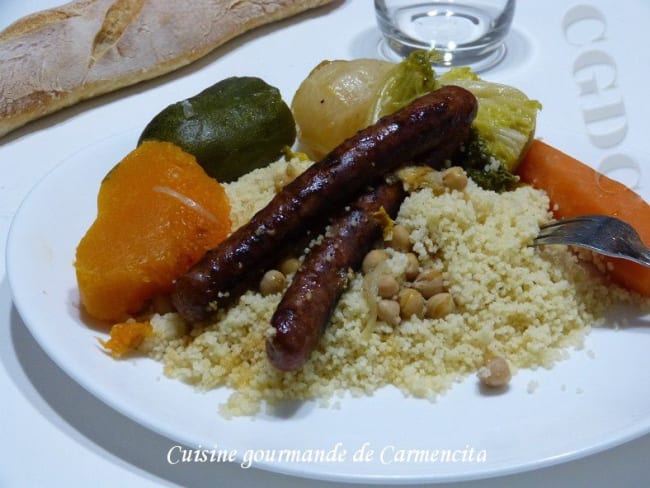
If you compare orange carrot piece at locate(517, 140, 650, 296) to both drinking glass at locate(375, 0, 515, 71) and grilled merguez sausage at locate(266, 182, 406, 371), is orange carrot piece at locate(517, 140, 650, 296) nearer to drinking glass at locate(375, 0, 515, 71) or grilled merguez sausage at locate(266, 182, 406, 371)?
grilled merguez sausage at locate(266, 182, 406, 371)

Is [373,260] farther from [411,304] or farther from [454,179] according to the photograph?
[454,179]

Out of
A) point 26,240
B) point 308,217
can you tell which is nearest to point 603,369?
point 308,217

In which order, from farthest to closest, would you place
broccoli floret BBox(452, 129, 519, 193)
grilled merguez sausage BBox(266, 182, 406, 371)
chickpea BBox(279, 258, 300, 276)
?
broccoli floret BBox(452, 129, 519, 193) < chickpea BBox(279, 258, 300, 276) < grilled merguez sausage BBox(266, 182, 406, 371)

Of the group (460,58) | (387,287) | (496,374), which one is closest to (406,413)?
(496,374)

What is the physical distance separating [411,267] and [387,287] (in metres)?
0.14

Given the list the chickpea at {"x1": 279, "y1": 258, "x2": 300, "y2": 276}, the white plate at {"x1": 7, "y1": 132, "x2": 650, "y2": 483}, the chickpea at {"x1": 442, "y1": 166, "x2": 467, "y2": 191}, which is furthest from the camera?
the chickpea at {"x1": 442, "y1": 166, "x2": 467, "y2": 191}

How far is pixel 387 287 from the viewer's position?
84.2 inches

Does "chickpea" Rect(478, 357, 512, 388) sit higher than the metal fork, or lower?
lower

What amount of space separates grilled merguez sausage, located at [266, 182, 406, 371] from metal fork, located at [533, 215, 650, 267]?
0.52 m

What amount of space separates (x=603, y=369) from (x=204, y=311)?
116cm

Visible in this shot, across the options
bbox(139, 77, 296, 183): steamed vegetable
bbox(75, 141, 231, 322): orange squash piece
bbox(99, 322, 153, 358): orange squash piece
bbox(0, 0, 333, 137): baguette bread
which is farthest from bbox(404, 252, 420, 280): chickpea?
bbox(0, 0, 333, 137): baguette bread

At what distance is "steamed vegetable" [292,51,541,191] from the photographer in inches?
105

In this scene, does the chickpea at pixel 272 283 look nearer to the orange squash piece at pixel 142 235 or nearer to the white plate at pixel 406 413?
the orange squash piece at pixel 142 235

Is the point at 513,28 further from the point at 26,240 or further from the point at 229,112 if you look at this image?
the point at 26,240
